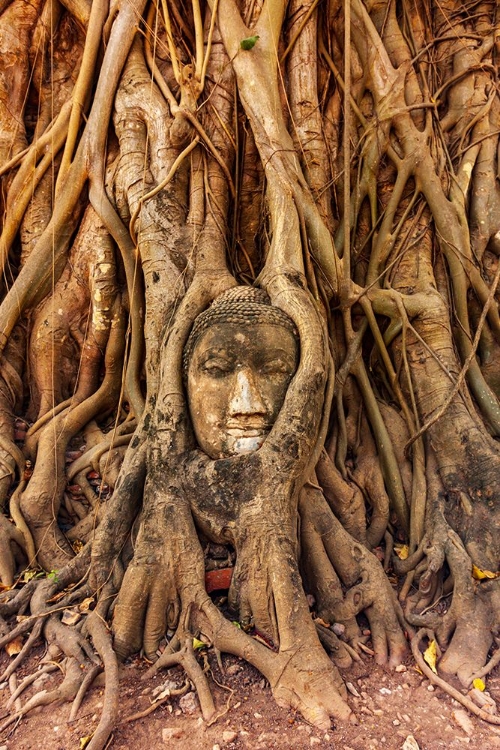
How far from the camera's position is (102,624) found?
2092 millimetres

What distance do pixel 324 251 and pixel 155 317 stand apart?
1.29 meters

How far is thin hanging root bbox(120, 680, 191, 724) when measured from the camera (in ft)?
5.43

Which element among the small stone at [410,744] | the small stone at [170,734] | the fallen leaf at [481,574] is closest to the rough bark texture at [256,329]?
the fallen leaf at [481,574]

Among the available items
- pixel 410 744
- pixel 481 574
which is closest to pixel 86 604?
pixel 410 744

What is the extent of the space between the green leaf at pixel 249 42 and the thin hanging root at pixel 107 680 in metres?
3.93

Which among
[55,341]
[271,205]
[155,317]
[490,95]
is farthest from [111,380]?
[490,95]

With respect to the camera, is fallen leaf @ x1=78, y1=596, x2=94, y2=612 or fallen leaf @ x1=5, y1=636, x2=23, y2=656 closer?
fallen leaf @ x1=5, y1=636, x2=23, y2=656

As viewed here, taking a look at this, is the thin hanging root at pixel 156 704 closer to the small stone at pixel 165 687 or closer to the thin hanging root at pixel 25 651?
the small stone at pixel 165 687

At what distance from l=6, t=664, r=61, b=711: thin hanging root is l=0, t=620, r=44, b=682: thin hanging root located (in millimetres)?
120

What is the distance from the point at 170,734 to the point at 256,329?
184 cm

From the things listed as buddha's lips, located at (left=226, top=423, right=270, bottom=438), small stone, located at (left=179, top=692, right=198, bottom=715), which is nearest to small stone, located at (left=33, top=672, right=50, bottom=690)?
small stone, located at (left=179, top=692, right=198, bottom=715)

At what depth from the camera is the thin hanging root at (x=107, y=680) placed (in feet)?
5.06

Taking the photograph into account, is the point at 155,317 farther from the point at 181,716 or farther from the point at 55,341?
the point at 181,716

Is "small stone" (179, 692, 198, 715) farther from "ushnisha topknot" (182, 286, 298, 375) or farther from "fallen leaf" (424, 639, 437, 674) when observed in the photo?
"ushnisha topknot" (182, 286, 298, 375)
